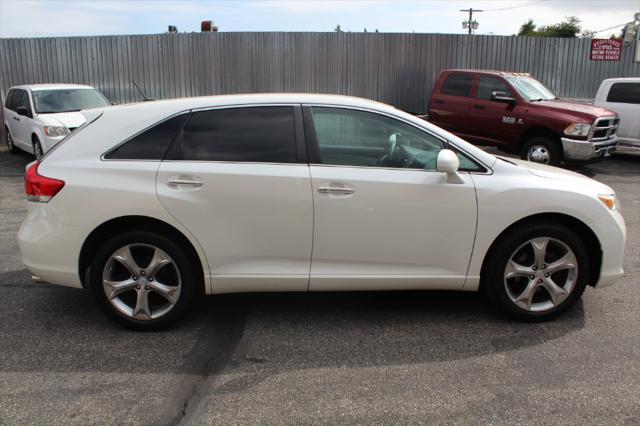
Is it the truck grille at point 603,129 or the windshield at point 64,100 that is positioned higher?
the windshield at point 64,100

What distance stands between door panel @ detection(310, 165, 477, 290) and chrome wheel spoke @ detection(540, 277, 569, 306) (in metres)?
0.62

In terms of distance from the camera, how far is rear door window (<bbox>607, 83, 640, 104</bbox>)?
12328mm

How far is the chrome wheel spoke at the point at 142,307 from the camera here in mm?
3889

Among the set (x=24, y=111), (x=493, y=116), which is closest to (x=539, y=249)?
(x=493, y=116)

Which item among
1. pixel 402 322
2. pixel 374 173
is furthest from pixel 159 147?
pixel 402 322

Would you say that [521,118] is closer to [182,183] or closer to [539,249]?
[539,249]

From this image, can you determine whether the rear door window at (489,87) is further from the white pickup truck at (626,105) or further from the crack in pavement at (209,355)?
the crack in pavement at (209,355)

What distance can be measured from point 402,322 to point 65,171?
2637 mm

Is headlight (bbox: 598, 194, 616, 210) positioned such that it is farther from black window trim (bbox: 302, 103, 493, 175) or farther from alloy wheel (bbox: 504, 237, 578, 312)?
black window trim (bbox: 302, 103, 493, 175)

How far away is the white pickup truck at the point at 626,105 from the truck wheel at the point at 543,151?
9.52 feet

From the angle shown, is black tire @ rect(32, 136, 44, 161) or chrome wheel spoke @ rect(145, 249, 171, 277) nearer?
chrome wheel spoke @ rect(145, 249, 171, 277)

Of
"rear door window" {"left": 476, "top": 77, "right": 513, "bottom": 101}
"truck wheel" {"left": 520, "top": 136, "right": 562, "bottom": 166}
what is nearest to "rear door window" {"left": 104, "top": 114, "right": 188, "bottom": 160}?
"truck wheel" {"left": 520, "top": 136, "right": 562, "bottom": 166}

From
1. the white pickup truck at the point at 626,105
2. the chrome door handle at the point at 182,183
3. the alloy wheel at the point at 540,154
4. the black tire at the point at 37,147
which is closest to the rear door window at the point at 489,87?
the alloy wheel at the point at 540,154

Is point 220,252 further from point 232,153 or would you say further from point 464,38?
point 464,38
